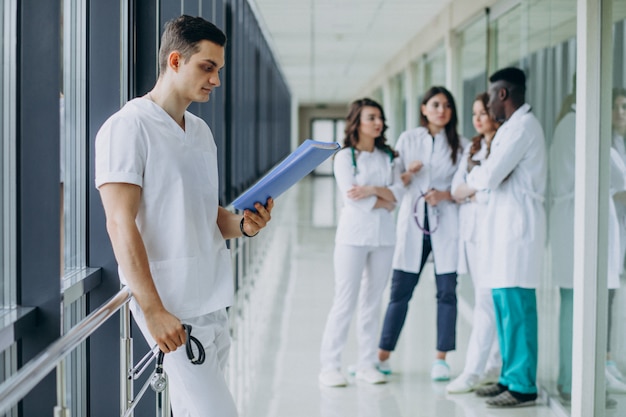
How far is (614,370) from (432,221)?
163cm

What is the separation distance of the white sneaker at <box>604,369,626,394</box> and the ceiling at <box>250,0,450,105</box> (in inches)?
214

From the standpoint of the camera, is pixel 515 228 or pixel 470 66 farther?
pixel 470 66

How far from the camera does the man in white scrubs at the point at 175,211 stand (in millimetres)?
2160

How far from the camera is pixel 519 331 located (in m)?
4.50

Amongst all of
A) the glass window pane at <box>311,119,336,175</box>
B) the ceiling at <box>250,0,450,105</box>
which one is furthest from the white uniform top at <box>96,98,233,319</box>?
the glass window pane at <box>311,119,336,175</box>

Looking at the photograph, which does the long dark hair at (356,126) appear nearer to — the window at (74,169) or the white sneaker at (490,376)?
the white sneaker at (490,376)

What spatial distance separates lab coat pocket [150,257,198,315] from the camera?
2314mm

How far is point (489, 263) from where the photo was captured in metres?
4.57

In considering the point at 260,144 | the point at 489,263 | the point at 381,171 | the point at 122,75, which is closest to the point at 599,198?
the point at 489,263

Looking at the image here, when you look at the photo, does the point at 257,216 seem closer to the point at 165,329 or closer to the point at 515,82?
the point at 165,329

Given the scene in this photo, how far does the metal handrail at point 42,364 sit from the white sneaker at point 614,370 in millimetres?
2456

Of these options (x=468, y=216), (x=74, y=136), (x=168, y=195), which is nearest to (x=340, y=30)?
(x=468, y=216)

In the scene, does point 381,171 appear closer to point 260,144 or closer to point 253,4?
point 253,4

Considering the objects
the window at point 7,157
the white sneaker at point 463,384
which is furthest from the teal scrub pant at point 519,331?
the window at point 7,157
